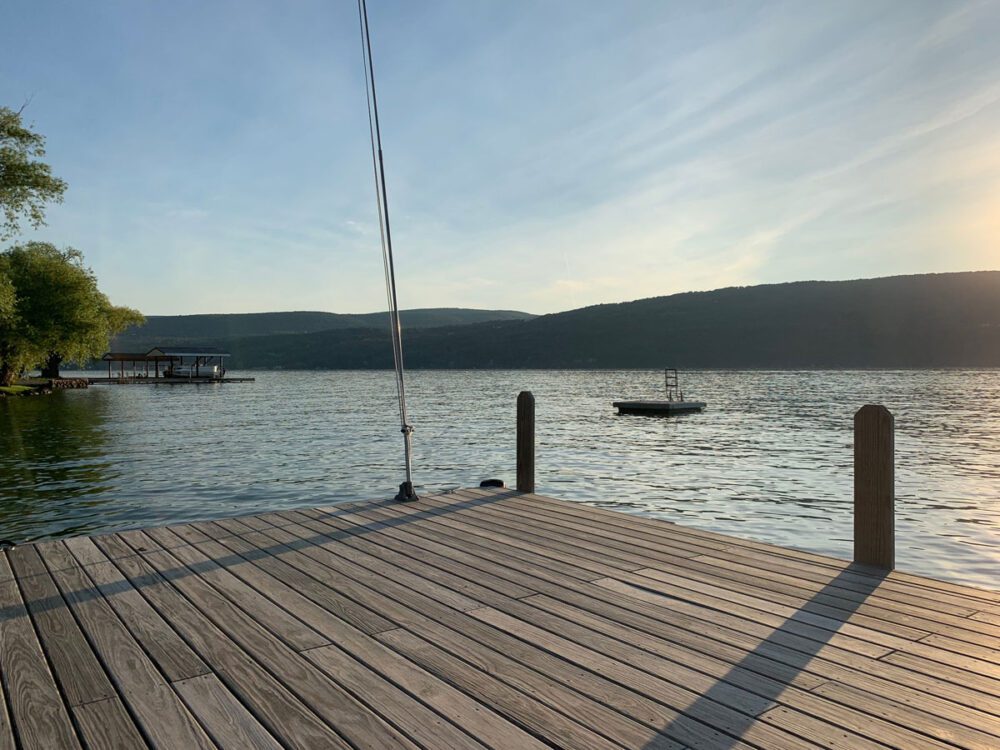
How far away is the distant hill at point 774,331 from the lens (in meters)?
114

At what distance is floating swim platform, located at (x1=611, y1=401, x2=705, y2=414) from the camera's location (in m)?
37.3

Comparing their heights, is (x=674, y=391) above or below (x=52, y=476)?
below

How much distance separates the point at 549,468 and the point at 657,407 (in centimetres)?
2056

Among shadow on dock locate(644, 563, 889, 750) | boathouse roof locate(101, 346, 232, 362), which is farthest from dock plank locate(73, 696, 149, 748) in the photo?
boathouse roof locate(101, 346, 232, 362)

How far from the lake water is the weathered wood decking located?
6971 mm

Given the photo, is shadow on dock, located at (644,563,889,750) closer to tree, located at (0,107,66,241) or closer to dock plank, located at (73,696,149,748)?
dock plank, located at (73,696,149,748)

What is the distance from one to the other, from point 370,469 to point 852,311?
122 m

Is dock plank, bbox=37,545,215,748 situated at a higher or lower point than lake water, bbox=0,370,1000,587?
higher

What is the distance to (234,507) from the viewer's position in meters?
12.4

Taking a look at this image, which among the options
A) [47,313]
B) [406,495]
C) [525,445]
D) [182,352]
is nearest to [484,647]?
[406,495]

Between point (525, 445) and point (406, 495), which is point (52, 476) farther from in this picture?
point (525, 445)

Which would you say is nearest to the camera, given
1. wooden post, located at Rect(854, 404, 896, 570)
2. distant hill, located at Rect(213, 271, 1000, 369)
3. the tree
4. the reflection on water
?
wooden post, located at Rect(854, 404, 896, 570)

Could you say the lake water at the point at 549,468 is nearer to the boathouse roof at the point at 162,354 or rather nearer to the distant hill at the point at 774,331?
the boathouse roof at the point at 162,354

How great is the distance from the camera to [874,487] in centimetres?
432
